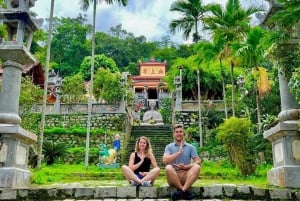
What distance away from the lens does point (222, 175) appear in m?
11.8

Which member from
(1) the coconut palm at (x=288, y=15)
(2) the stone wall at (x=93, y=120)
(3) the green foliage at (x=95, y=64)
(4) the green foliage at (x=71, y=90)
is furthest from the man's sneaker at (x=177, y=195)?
(3) the green foliage at (x=95, y=64)

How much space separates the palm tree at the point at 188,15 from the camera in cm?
2023

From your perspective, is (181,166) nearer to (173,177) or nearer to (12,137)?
(173,177)

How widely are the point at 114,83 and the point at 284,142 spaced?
15509mm

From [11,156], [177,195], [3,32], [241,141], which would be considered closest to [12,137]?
[11,156]

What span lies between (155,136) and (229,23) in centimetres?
698

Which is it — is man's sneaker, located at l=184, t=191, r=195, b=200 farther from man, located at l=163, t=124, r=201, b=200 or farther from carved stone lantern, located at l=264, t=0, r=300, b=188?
carved stone lantern, located at l=264, t=0, r=300, b=188

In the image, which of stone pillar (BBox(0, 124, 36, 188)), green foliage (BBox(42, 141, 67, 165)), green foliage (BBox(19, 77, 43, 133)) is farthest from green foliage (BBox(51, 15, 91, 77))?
stone pillar (BBox(0, 124, 36, 188))

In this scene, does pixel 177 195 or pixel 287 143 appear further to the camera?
pixel 287 143

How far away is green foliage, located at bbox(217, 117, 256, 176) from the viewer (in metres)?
10.9

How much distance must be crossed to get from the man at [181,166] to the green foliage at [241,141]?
544 centimetres

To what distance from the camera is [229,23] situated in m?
16.4

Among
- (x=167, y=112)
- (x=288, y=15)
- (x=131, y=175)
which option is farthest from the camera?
(x=167, y=112)

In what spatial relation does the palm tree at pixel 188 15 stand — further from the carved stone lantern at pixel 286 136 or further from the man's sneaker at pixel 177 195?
the man's sneaker at pixel 177 195
